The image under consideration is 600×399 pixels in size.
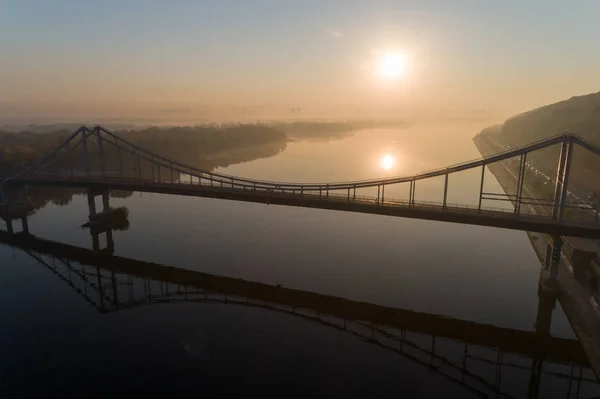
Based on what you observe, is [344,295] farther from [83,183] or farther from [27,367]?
[83,183]

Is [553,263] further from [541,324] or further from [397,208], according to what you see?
[397,208]

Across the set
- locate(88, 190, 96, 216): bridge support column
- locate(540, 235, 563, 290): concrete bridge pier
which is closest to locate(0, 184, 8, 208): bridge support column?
locate(88, 190, 96, 216): bridge support column

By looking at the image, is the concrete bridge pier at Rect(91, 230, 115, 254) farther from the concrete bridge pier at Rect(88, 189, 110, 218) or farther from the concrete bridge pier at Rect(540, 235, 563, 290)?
the concrete bridge pier at Rect(540, 235, 563, 290)

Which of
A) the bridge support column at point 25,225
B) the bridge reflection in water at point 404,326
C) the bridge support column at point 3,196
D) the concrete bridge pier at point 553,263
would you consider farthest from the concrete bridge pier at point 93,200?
the concrete bridge pier at point 553,263

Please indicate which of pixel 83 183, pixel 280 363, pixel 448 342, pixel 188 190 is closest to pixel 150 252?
pixel 188 190

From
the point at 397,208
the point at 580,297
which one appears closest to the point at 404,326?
the point at 397,208

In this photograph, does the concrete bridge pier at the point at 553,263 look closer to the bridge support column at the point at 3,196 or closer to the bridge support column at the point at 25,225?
the bridge support column at the point at 25,225
